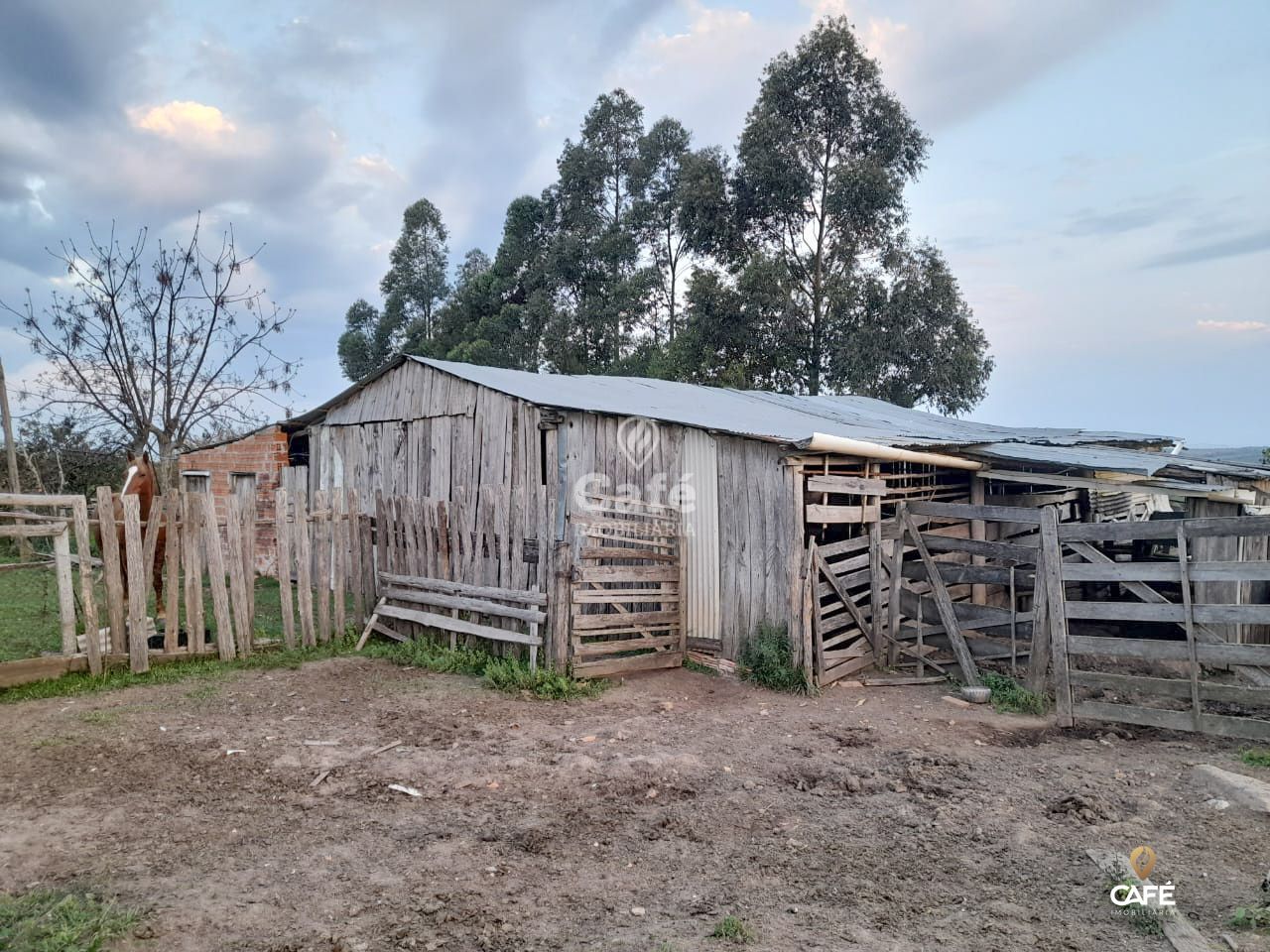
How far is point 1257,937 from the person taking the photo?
323 centimetres

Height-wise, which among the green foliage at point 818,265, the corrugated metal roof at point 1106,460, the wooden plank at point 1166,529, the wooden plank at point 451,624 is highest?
the green foliage at point 818,265

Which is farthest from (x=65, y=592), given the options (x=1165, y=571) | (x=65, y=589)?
(x=1165, y=571)

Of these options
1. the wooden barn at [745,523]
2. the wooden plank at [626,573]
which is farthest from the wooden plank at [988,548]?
the wooden plank at [626,573]

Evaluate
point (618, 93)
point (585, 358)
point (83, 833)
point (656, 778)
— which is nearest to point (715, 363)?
point (585, 358)

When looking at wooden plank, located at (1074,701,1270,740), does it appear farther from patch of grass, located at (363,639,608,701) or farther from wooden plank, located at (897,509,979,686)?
patch of grass, located at (363,639,608,701)

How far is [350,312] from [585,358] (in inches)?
527

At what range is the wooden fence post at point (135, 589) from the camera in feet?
23.6

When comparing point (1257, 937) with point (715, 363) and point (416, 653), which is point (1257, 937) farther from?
point (715, 363)

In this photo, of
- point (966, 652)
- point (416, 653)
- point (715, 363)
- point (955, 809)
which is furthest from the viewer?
point (715, 363)

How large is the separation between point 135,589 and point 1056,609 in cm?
834

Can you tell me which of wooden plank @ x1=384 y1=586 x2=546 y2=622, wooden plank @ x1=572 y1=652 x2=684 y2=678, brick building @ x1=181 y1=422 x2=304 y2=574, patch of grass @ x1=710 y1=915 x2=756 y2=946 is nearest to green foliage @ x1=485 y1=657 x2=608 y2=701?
wooden plank @ x1=572 y1=652 x2=684 y2=678

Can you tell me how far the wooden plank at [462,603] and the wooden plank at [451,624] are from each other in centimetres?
13

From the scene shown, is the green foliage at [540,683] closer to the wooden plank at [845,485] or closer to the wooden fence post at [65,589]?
the wooden plank at [845,485]

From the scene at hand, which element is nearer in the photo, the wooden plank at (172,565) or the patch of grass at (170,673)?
the patch of grass at (170,673)
